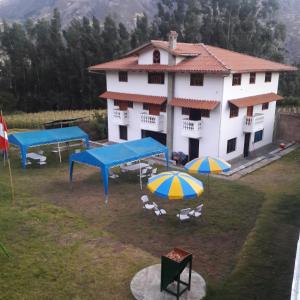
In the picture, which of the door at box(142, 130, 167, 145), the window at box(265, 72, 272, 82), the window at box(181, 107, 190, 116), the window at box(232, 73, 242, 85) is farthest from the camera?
the window at box(265, 72, 272, 82)

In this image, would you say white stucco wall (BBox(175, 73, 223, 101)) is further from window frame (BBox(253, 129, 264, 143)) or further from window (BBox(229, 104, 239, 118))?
window frame (BBox(253, 129, 264, 143))

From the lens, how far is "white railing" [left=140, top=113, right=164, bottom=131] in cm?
2384

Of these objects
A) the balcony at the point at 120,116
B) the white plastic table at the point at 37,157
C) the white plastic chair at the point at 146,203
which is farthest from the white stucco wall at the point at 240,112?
the white plastic table at the point at 37,157

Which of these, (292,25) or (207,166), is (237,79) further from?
(292,25)

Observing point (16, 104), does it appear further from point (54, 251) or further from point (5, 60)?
point (54, 251)

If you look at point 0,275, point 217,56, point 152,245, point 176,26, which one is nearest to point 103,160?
point 152,245

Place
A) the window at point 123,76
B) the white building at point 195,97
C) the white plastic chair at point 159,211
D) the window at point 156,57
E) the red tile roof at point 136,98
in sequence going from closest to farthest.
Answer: the white plastic chair at point 159,211 → the white building at point 195,97 → the window at point 156,57 → the red tile roof at point 136,98 → the window at point 123,76

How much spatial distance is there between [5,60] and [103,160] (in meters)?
43.2

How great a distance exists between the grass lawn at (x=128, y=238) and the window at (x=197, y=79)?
6.95 metres

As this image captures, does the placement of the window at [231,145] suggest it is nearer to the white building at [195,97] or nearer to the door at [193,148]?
the white building at [195,97]

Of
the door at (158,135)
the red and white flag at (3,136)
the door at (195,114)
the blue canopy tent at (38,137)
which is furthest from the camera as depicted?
the door at (158,135)

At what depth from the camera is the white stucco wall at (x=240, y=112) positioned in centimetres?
2161

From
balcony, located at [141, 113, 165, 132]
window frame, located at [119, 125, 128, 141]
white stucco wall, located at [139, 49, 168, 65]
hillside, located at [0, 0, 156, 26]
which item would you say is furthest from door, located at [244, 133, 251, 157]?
hillside, located at [0, 0, 156, 26]

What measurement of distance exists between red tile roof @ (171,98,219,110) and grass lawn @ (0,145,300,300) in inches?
199
